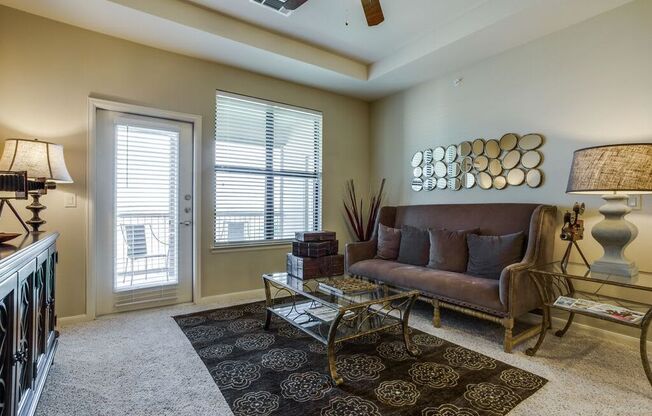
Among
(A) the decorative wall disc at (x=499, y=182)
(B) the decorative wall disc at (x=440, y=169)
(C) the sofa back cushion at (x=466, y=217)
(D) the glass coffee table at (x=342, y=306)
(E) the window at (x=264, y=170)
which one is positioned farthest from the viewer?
(B) the decorative wall disc at (x=440, y=169)

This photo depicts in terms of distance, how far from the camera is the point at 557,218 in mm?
2963

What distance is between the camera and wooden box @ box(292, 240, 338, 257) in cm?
289

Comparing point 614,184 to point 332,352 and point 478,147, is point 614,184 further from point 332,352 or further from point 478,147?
point 332,352

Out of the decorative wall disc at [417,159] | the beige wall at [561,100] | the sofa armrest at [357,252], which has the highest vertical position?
the beige wall at [561,100]

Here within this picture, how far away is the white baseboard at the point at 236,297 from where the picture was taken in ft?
11.8

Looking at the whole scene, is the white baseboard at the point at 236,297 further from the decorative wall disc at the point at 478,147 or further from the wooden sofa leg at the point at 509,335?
the decorative wall disc at the point at 478,147

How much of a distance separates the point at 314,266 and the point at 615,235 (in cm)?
228

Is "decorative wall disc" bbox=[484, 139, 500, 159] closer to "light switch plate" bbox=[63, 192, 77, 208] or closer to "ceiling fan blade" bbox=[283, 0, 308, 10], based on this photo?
"ceiling fan blade" bbox=[283, 0, 308, 10]

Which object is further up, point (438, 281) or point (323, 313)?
point (438, 281)

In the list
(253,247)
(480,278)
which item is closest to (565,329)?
(480,278)

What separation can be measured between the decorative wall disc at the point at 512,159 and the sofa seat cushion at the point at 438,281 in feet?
4.24

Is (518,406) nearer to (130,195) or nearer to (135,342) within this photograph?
(135,342)

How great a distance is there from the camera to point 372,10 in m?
2.27

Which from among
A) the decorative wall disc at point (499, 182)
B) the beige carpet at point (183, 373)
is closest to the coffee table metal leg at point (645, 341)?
the beige carpet at point (183, 373)
